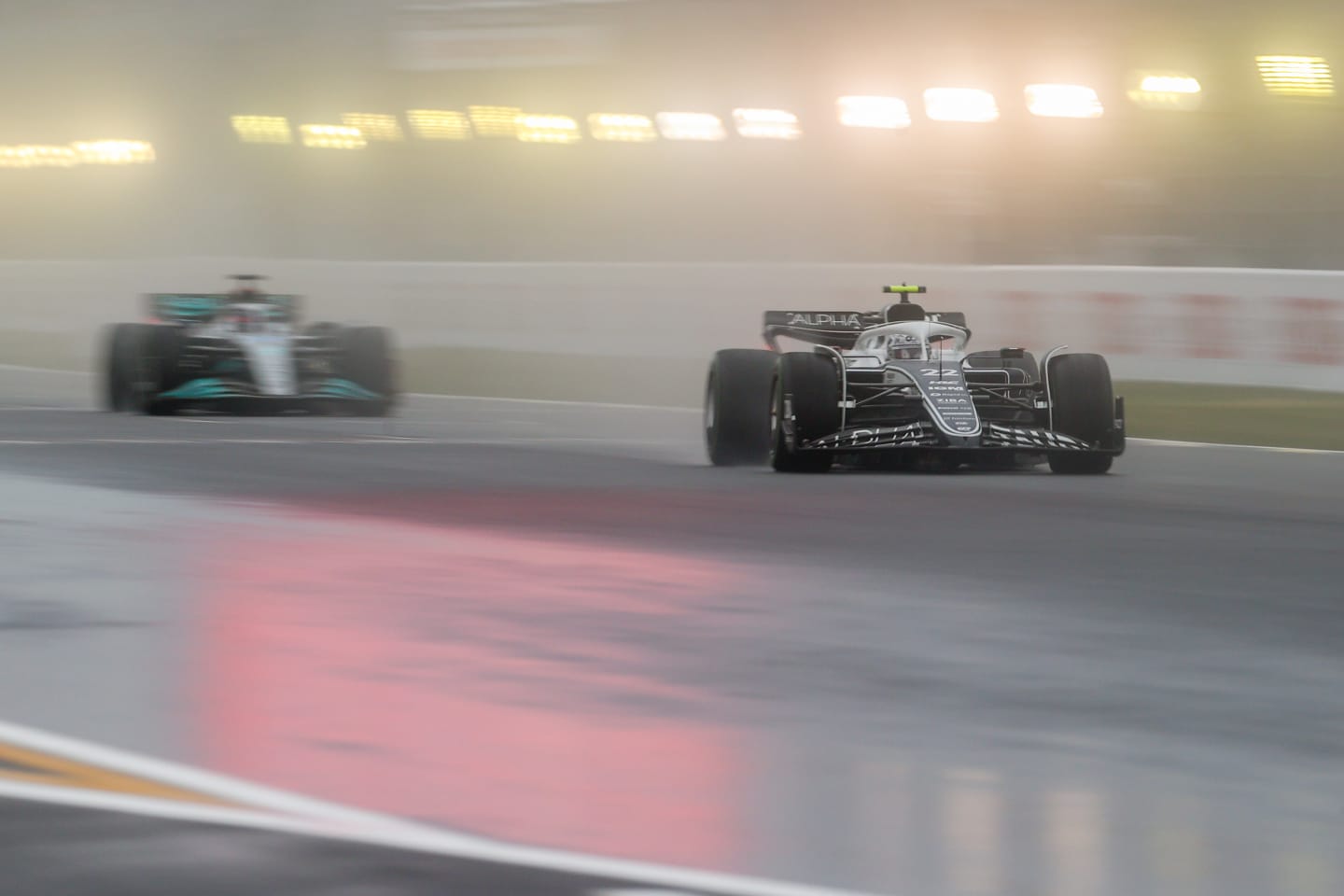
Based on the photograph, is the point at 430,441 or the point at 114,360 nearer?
the point at 430,441

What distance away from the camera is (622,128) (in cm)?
3200

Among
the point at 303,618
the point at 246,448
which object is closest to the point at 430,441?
the point at 246,448

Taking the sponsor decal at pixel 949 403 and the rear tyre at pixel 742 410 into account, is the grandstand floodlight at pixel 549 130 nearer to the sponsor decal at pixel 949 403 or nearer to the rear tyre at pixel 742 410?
the rear tyre at pixel 742 410

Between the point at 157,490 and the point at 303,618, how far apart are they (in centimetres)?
435

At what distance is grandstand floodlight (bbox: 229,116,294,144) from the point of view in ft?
115

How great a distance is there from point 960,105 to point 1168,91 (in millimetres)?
2697

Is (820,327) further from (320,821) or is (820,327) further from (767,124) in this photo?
(767,124)

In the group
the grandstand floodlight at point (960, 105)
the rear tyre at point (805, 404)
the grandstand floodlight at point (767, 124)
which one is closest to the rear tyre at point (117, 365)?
the rear tyre at point (805, 404)

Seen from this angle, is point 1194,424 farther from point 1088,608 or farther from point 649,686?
point 649,686

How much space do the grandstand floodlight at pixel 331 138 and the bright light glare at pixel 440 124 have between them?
2.75 ft

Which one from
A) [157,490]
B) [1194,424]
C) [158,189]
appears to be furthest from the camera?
[158,189]

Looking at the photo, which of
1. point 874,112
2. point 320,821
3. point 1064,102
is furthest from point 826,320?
point 874,112

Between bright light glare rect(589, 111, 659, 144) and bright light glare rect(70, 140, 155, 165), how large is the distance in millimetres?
9248

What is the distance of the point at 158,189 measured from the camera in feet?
124
